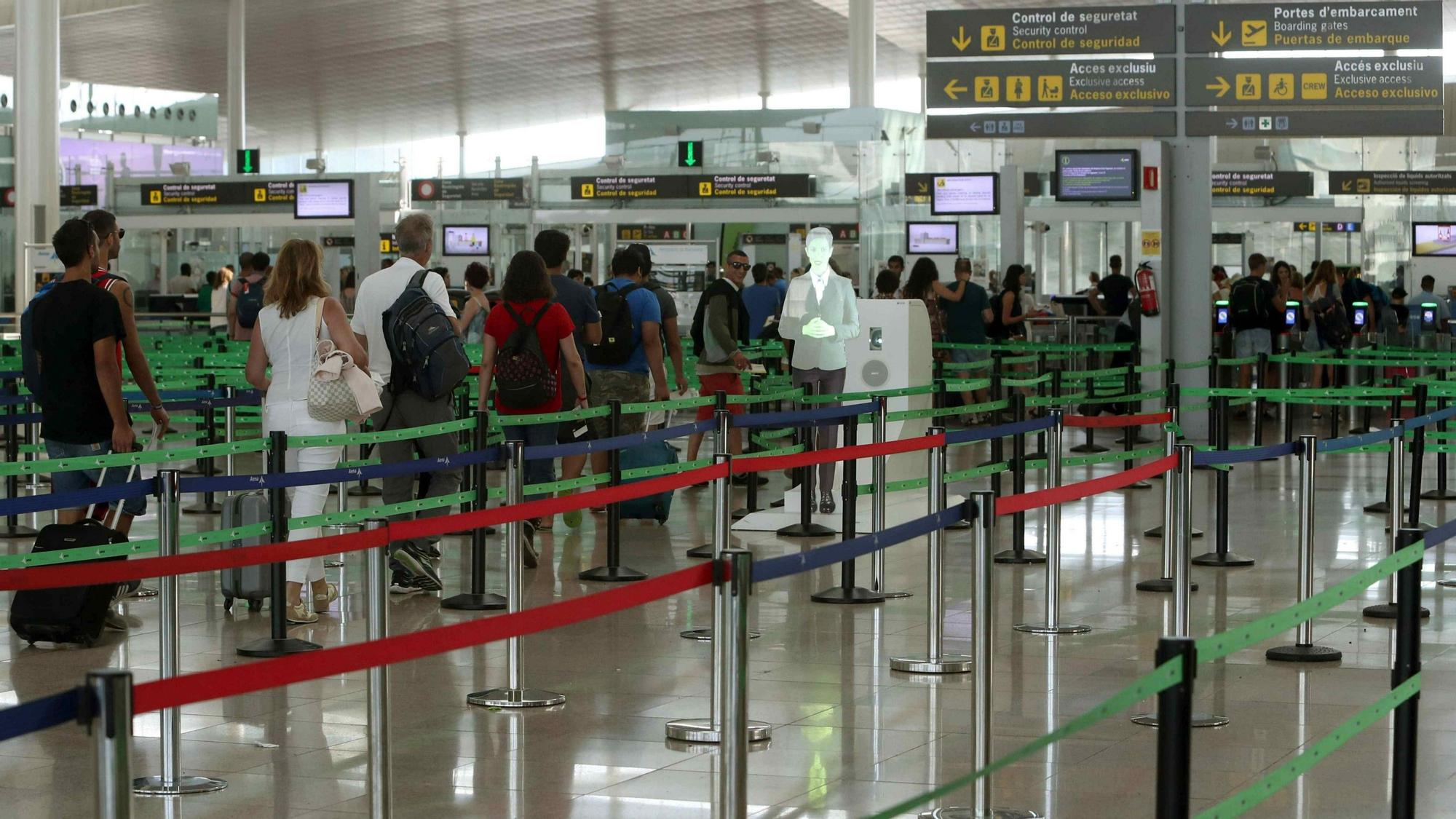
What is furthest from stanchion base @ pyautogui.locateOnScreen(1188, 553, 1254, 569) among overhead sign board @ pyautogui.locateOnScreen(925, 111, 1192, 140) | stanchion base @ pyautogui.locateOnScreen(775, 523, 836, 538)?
overhead sign board @ pyautogui.locateOnScreen(925, 111, 1192, 140)

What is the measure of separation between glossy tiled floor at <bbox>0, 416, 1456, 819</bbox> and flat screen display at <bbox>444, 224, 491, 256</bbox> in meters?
21.0

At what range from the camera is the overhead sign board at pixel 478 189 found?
3152 centimetres

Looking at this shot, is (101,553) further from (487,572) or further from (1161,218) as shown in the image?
(1161,218)

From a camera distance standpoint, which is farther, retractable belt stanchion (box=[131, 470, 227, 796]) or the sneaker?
the sneaker

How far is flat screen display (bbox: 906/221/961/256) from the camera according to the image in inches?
1140

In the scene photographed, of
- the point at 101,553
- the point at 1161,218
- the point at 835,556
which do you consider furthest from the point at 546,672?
the point at 1161,218

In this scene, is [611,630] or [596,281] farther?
[596,281]

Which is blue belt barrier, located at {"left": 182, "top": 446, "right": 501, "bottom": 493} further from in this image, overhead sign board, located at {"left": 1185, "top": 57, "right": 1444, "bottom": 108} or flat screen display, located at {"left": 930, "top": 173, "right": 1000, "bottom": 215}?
flat screen display, located at {"left": 930, "top": 173, "right": 1000, "bottom": 215}

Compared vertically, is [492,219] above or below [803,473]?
above

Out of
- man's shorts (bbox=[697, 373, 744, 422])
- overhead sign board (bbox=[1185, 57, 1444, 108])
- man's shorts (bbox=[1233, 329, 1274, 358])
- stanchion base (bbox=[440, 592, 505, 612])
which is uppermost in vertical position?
overhead sign board (bbox=[1185, 57, 1444, 108])

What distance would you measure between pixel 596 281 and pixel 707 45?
69.8ft

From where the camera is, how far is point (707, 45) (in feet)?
161

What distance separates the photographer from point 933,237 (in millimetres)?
29219

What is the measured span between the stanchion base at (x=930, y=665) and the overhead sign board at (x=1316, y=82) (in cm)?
1089
